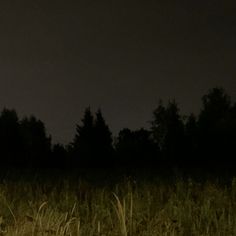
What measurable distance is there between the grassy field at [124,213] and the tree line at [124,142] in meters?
50.0

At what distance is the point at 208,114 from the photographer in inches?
3745

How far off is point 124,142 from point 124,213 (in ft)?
257

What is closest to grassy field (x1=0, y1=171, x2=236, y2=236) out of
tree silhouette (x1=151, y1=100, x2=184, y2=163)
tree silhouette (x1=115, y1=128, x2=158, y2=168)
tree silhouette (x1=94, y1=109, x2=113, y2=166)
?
tree silhouette (x1=151, y1=100, x2=184, y2=163)

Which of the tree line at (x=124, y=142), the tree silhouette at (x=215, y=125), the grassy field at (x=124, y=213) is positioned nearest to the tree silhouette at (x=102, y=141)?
the tree line at (x=124, y=142)

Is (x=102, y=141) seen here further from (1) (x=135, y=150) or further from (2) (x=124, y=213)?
(2) (x=124, y=213)

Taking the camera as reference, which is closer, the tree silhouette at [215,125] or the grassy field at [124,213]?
the grassy field at [124,213]

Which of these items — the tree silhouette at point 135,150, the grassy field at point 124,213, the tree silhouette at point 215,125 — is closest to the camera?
the grassy field at point 124,213

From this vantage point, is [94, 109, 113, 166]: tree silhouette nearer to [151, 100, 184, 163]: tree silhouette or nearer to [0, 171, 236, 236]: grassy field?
[151, 100, 184, 163]: tree silhouette

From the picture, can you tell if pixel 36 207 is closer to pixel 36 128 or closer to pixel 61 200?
pixel 61 200

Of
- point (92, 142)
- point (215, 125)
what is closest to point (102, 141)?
point (92, 142)

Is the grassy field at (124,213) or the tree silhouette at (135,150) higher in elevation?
the tree silhouette at (135,150)

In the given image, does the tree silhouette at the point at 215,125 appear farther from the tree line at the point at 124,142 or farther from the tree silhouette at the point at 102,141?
the tree silhouette at the point at 102,141

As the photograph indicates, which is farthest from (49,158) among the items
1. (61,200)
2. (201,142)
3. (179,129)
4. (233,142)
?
(61,200)

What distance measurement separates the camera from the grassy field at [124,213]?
25.9 feet
